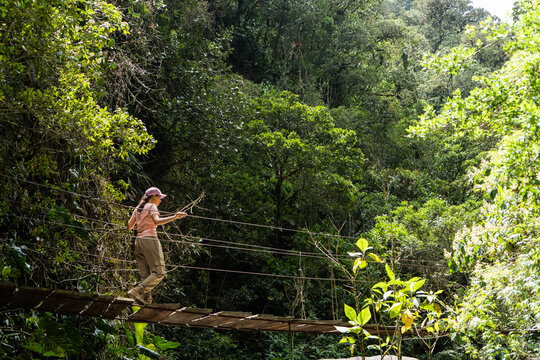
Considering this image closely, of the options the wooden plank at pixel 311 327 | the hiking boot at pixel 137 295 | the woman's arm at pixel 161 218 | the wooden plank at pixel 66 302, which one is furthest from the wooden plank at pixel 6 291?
the wooden plank at pixel 311 327

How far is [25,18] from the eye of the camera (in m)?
3.32

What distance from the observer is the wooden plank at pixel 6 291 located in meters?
2.72

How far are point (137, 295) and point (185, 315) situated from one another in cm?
37

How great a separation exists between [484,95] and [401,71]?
8.65 meters

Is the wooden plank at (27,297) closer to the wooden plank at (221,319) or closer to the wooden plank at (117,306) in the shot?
the wooden plank at (117,306)

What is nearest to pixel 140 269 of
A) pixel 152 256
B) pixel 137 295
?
pixel 152 256

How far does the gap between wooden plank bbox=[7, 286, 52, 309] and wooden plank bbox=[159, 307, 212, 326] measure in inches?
32.5

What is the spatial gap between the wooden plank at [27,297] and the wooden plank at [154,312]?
635 mm

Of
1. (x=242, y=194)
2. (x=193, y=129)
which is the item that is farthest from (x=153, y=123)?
(x=242, y=194)

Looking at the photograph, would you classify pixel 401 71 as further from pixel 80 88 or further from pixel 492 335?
pixel 80 88

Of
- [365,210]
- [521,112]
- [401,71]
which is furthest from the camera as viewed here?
[401,71]

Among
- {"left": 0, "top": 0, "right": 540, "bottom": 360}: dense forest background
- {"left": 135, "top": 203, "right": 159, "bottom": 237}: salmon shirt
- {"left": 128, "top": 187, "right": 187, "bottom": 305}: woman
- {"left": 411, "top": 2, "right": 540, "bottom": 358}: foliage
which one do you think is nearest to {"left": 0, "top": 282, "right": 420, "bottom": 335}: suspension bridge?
{"left": 128, "top": 187, "right": 187, "bottom": 305}: woman

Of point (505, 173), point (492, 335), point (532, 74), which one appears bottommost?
point (492, 335)

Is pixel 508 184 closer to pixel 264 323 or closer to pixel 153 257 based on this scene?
pixel 264 323
